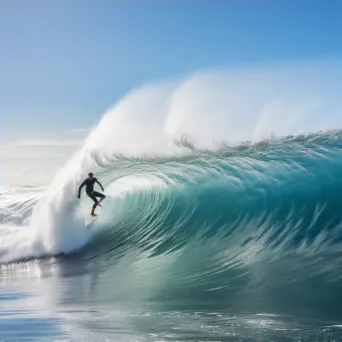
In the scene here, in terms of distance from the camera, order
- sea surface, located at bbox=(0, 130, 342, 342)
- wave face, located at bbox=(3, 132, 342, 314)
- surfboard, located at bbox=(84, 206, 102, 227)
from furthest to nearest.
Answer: surfboard, located at bbox=(84, 206, 102, 227) → wave face, located at bbox=(3, 132, 342, 314) → sea surface, located at bbox=(0, 130, 342, 342)

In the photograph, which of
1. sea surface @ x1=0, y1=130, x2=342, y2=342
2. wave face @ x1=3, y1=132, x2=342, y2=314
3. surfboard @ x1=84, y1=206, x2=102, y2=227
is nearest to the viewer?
sea surface @ x1=0, y1=130, x2=342, y2=342

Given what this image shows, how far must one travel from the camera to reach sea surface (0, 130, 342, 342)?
19.4 feet

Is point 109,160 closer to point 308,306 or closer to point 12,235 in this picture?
point 12,235

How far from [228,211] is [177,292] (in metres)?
4.42

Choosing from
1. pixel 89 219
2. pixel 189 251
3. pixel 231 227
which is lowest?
pixel 189 251

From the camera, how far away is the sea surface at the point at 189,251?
5.91 meters

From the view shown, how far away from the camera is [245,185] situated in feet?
40.3

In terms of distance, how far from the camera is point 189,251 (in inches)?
404

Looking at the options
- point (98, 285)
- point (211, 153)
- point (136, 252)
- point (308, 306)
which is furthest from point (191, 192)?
point (308, 306)

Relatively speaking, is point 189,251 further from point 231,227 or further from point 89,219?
point 89,219

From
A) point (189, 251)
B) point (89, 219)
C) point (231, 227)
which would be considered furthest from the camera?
point (89, 219)

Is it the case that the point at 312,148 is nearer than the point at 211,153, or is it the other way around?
the point at 312,148

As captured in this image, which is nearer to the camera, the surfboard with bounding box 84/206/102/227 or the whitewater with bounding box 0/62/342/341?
the whitewater with bounding box 0/62/342/341

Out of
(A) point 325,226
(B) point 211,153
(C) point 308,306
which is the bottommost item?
(C) point 308,306
